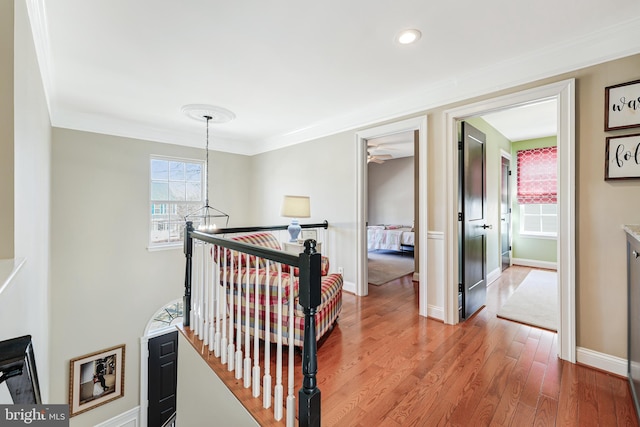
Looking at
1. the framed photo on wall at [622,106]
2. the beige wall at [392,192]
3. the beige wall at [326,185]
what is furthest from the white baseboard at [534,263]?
the framed photo on wall at [622,106]

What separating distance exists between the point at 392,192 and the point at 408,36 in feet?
20.1

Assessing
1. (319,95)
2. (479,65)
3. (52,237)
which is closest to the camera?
(479,65)

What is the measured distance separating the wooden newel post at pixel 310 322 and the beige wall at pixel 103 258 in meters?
3.95

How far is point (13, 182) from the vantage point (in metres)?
1.31

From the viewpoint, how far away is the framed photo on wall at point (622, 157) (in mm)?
1856

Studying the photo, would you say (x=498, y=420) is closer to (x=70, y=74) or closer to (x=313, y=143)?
(x=313, y=143)

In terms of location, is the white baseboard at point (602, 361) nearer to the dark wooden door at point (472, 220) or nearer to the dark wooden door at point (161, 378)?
the dark wooden door at point (472, 220)

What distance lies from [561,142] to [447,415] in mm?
2097

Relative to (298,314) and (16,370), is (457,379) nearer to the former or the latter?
(298,314)

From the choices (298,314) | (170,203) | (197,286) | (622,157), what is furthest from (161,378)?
(622,157)

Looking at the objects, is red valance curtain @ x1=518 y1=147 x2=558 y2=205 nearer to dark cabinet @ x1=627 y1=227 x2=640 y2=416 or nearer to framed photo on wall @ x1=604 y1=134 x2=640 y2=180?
framed photo on wall @ x1=604 y1=134 x2=640 y2=180

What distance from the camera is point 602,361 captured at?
6.42 feet

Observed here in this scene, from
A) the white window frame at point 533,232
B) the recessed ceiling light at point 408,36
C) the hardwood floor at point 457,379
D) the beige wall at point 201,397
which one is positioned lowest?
the beige wall at point 201,397

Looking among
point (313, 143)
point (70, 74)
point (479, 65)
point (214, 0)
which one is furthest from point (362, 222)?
point (70, 74)
